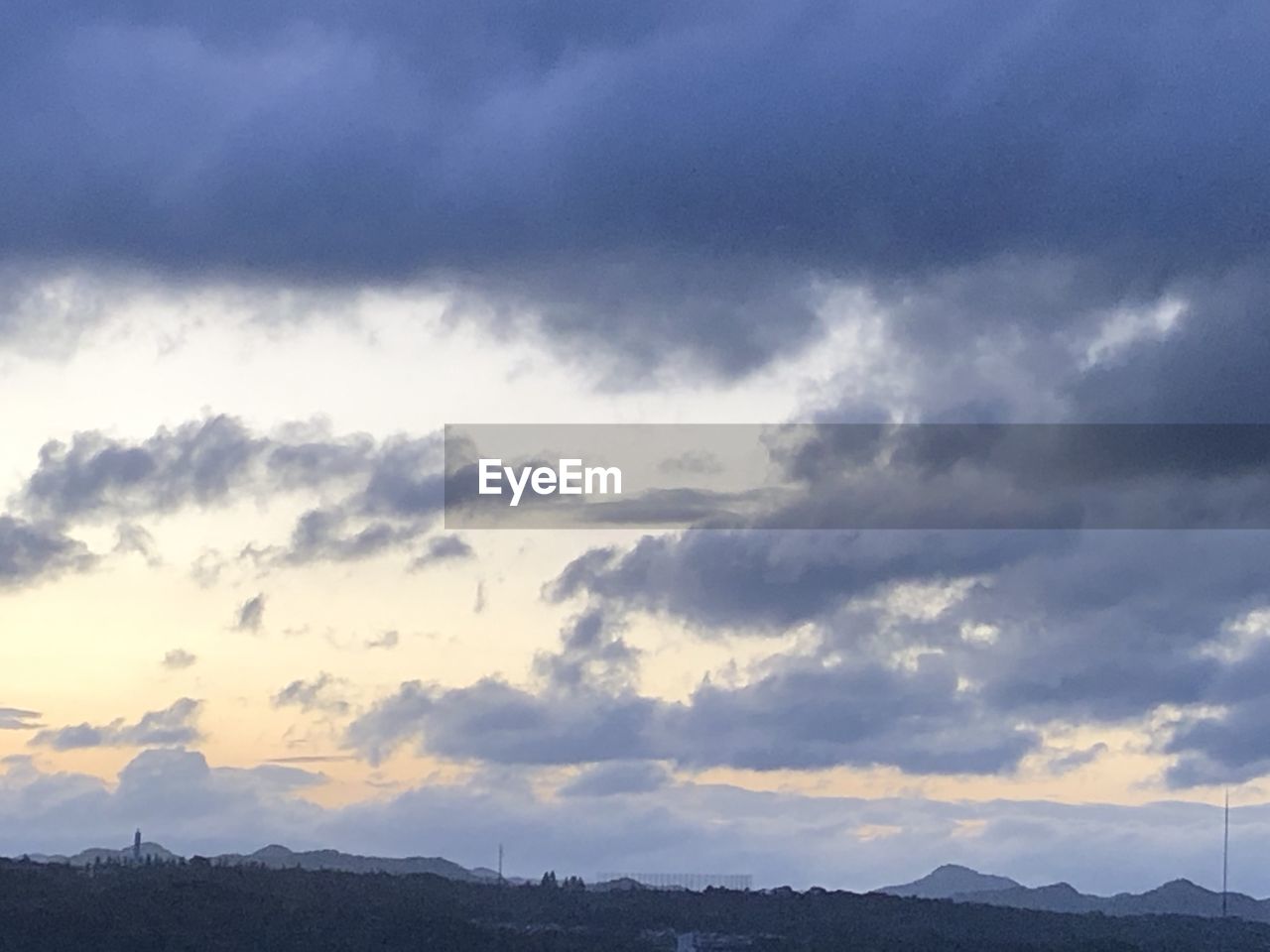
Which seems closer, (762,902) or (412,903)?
(412,903)

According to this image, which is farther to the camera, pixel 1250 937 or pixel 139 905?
pixel 1250 937

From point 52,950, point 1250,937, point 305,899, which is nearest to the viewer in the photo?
point 52,950

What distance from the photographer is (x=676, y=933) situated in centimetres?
14412

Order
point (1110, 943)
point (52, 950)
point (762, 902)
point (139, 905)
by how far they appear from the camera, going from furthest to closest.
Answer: point (762, 902) → point (1110, 943) → point (139, 905) → point (52, 950)

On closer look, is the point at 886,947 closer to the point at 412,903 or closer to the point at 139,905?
the point at 412,903

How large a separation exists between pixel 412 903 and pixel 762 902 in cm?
3815

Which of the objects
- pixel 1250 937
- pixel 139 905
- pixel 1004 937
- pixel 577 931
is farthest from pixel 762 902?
pixel 139 905

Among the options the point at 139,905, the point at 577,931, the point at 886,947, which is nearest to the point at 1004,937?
the point at 886,947

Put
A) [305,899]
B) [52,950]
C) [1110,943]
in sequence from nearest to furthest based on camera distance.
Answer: [52,950]
[305,899]
[1110,943]

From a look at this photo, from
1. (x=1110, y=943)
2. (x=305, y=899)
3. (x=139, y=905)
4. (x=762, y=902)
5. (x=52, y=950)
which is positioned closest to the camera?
(x=52, y=950)

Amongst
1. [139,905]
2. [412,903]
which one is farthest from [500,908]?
[139,905]

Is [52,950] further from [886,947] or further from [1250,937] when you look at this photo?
[1250,937]

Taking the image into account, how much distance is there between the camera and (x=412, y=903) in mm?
142750

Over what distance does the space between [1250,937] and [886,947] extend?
5653 centimetres
